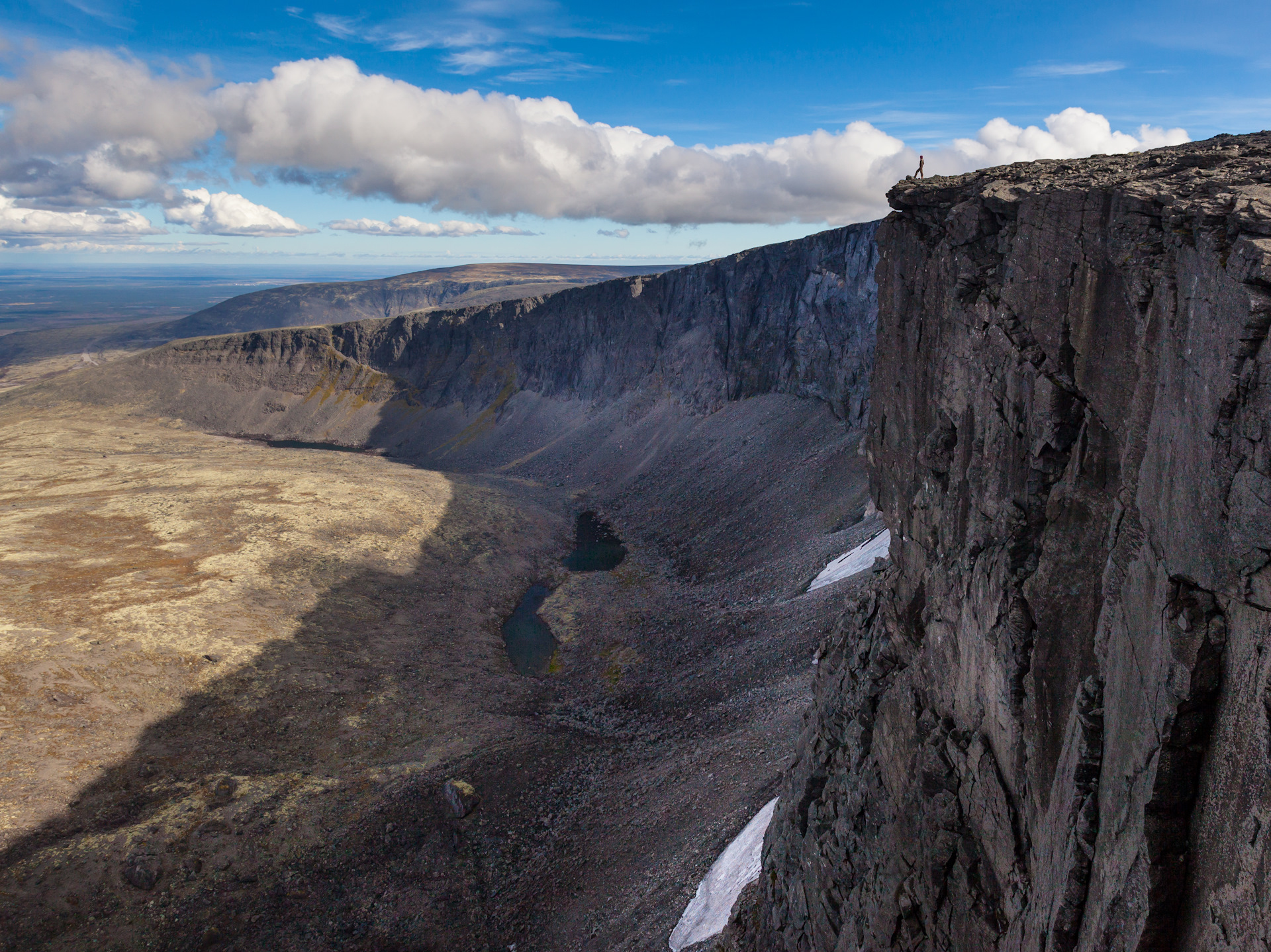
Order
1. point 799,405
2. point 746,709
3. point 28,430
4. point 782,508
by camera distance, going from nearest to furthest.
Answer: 1. point 746,709
2. point 782,508
3. point 799,405
4. point 28,430

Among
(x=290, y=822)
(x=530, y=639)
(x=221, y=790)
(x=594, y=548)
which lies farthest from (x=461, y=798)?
(x=594, y=548)

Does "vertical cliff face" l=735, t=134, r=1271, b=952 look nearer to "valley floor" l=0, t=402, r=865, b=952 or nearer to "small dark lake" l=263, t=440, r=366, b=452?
"valley floor" l=0, t=402, r=865, b=952

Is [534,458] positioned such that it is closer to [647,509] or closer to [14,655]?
[647,509]

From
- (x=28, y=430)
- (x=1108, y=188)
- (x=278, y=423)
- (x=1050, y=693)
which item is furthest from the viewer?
(x=278, y=423)

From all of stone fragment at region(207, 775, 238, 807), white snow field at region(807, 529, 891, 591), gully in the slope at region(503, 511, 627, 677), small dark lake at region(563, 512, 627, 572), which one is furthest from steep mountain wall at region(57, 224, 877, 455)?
stone fragment at region(207, 775, 238, 807)

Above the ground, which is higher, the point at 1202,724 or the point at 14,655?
the point at 1202,724

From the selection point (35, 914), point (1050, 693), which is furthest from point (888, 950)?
point (35, 914)
